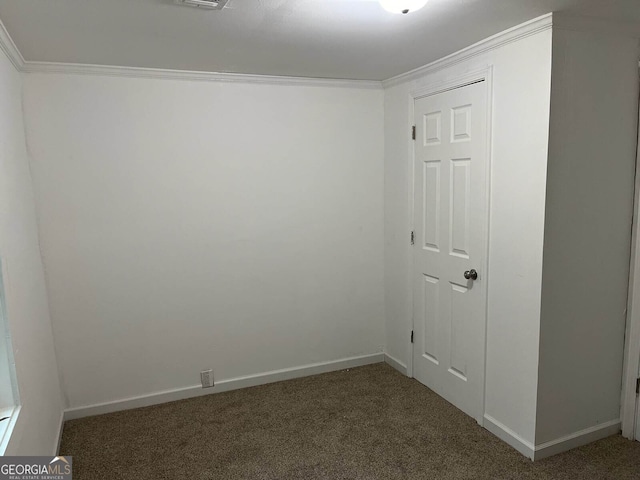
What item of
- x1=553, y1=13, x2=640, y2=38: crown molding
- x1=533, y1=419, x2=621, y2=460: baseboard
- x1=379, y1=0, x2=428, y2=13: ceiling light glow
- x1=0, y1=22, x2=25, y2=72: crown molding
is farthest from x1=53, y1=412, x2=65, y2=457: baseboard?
x1=553, y1=13, x2=640, y2=38: crown molding

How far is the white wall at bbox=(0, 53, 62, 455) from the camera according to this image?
1920 mm

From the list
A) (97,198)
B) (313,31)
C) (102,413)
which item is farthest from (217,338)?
(313,31)

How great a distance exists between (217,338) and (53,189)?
4.70 feet

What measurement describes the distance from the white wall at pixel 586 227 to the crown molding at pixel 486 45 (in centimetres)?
9

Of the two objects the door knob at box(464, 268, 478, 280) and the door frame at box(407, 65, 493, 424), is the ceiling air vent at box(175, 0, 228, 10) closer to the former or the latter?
the door frame at box(407, 65, 493, 424)

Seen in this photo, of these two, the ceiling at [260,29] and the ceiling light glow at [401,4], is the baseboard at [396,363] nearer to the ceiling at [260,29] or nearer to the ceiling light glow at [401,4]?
the ceiling at [260,29]

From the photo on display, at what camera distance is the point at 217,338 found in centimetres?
327

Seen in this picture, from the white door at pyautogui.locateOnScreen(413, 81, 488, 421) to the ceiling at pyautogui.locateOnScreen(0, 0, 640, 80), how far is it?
0.41 m

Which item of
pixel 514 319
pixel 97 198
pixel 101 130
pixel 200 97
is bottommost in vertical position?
pixel 514 319

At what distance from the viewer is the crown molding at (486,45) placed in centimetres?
214

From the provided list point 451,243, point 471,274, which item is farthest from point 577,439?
point 451,243

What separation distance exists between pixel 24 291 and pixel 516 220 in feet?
8.16

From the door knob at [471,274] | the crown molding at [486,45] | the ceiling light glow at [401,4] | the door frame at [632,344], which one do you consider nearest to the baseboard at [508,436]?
the door frame at [632,344]

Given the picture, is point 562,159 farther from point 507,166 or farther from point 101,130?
point 101,130
